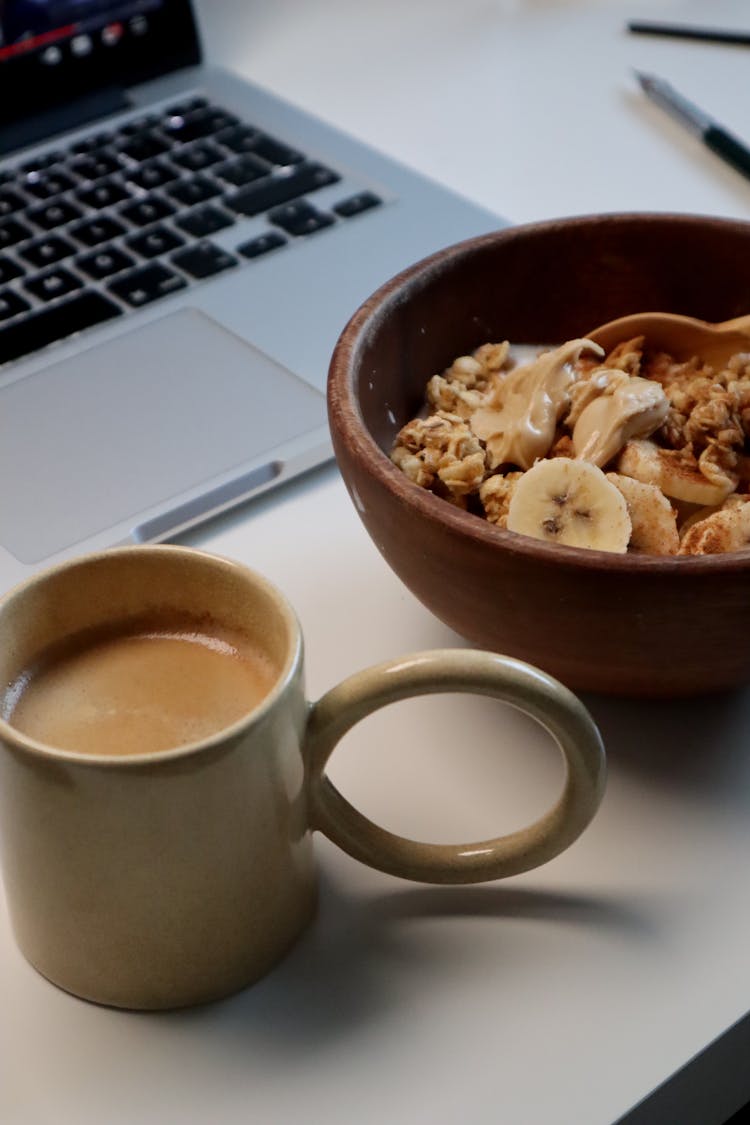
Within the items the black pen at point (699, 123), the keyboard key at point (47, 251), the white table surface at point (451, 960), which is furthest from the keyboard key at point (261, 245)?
the black pen at point (699, 123)

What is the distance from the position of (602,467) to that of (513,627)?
3.6 inches

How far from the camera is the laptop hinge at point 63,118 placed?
3.17 ft

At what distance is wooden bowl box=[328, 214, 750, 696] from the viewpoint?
0.45m

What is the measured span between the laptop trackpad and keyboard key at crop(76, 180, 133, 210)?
149 millimetres

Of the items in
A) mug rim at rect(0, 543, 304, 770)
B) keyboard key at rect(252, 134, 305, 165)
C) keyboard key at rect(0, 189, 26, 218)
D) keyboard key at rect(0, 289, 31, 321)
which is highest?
mug rim at rect(0, 543, 304, 770)

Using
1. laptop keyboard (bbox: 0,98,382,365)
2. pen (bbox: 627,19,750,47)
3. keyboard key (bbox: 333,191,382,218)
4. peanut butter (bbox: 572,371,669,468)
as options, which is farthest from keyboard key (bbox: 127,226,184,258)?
pen (bbox: 627,19,750,47)

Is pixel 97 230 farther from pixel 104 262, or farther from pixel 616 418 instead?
pixel 616 418

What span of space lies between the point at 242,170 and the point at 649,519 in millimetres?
506

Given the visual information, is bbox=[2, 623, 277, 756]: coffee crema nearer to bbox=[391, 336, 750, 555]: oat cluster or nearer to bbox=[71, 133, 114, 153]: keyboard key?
bbox=[391, 336, 750, 555]: oat cluster

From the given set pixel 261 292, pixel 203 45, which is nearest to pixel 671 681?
pixel 261 292

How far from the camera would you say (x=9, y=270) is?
0.82 m

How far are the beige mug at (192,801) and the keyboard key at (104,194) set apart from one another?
0.49 m

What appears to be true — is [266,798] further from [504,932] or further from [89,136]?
[89,136]

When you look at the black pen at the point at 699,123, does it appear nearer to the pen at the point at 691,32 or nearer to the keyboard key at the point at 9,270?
the pen at the point at 691,32
